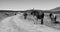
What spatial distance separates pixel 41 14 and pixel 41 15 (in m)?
0.21

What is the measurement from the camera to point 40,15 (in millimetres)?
14805

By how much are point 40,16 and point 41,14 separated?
1.27 ft

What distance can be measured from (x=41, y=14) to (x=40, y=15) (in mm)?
265

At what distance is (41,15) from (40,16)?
0.88 ft

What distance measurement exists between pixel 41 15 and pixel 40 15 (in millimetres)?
274

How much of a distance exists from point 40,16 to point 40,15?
202 mm

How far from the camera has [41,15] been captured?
47.8 ft

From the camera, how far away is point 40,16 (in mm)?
14703
